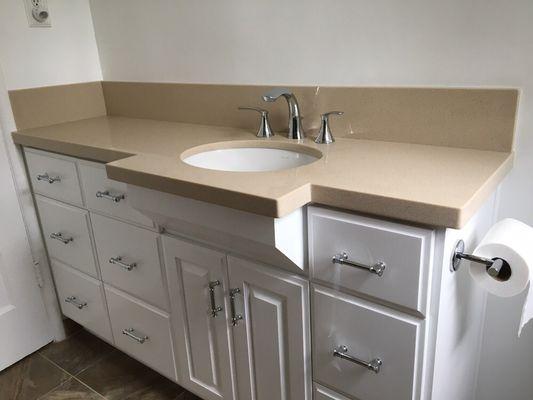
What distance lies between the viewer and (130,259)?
1407 millimetres

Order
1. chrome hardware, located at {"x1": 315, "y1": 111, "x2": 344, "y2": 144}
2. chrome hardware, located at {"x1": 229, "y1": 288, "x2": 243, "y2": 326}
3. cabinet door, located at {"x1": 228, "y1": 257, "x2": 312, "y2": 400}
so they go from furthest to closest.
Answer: chrome hardware, located at {"x1": 315, "y1": 111, "x2": 344, "y2": 144}, chrome hardware, located at {"x1": 229, "y1": 288, "x2": 243, "y2": 326}, cabinet door, located at {"x1": 228, "y1": 257, "x2": 312, "y2": 400}

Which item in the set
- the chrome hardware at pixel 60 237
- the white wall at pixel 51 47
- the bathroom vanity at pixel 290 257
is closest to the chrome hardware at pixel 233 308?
the bathroom vanity at pixel 290 257

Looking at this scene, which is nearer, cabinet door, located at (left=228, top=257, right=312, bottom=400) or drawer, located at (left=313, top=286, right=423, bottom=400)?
drawer, located at (left=313, top=286, right=423, bottom=400)

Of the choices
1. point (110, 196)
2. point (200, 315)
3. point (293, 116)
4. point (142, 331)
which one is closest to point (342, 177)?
point (293, 116)

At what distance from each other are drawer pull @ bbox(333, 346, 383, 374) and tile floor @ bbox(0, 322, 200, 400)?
82 cm

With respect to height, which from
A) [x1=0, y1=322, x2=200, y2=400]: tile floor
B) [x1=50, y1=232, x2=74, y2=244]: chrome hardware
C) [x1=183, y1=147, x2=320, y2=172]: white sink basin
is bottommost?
[x1=0, y1=322, x2=200, y2=400]: tile floor

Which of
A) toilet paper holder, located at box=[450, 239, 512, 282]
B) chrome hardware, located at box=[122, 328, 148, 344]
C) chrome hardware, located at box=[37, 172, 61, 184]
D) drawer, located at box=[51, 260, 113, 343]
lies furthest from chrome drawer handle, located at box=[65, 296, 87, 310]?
toilet paper holder, located at box=[450, 239, 512, 282]

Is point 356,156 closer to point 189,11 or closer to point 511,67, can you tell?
point 511,67

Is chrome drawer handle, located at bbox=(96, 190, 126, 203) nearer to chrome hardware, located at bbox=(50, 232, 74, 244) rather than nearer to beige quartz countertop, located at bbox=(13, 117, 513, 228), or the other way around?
beige quartz countertop, located at bbox=(13, 117, 513, 228)

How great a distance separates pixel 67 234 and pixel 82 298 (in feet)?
0.84

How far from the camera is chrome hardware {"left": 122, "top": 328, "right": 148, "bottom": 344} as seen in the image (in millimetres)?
1490

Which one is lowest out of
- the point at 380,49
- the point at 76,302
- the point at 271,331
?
the point at 76,302

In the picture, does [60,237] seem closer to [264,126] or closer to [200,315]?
[200,315]

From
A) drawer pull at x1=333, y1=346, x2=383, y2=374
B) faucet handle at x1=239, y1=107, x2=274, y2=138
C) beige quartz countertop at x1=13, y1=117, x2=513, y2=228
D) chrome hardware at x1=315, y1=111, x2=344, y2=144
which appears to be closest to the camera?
beige quartz countertop at x1=13, y1=117, x2=513, y2=228
